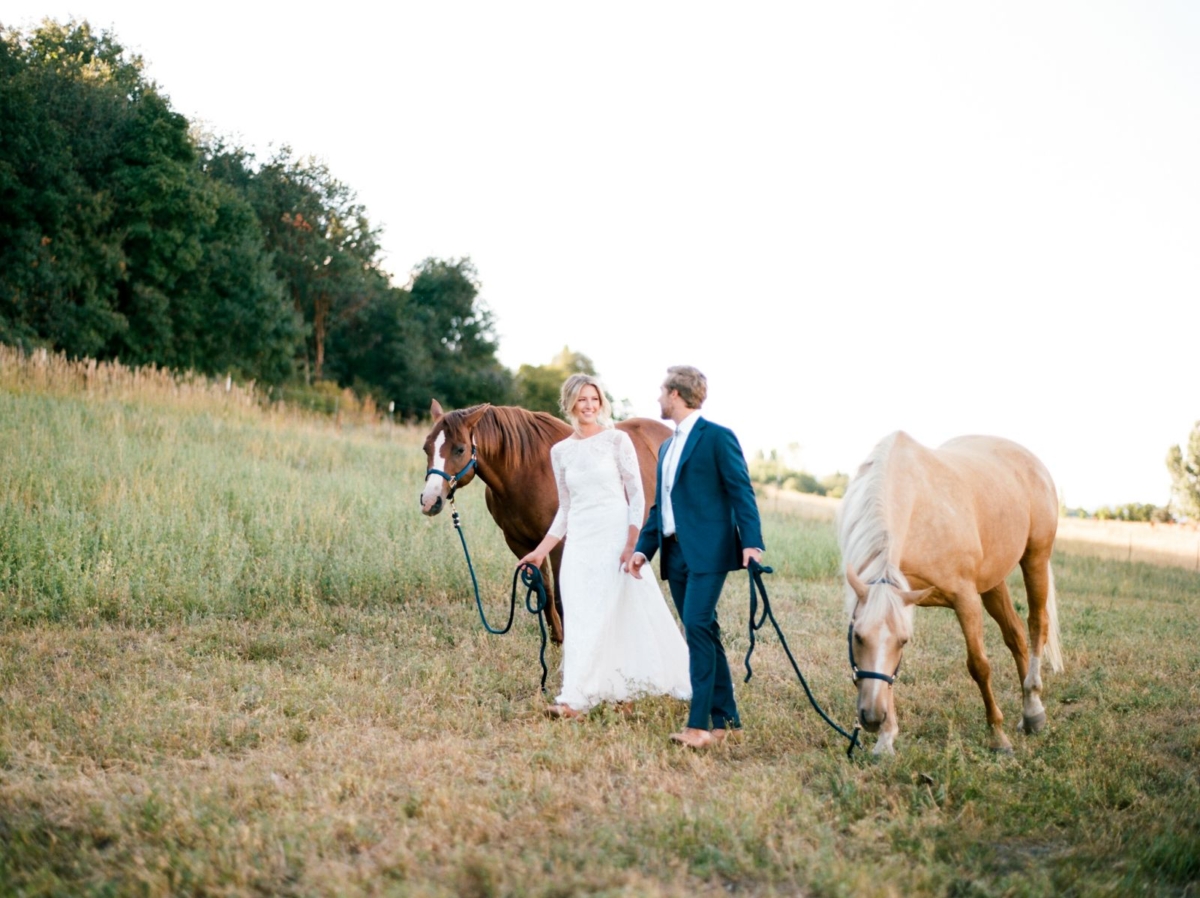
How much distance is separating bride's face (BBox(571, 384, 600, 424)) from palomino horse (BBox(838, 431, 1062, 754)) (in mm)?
1583

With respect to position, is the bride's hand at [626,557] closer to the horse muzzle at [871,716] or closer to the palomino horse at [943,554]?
the palomino horse at [943,554]

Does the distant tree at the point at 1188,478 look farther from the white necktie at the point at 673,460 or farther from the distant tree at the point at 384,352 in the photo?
the white necktie at the point at 673,460

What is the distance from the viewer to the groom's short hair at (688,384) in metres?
4.67

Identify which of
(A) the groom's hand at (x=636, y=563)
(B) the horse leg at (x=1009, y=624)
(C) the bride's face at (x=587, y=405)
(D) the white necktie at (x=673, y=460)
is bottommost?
(B) the horse leg at (x=1009, y=624)

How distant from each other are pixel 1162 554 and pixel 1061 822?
21.3 meters

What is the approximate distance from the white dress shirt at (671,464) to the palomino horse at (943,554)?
950 mm

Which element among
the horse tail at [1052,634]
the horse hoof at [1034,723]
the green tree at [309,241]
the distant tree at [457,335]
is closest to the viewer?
the horse hoof at [1034,723]

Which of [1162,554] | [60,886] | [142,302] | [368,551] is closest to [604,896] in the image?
[60,886]

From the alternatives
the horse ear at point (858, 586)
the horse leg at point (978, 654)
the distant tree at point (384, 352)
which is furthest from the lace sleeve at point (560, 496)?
the distant tree at point (384, 352)

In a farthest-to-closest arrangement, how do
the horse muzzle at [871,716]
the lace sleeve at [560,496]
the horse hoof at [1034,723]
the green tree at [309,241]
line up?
the green tree at [309,241]
the lace sleeve at [560,496]
the horse hoof at [1034,723]
the horse muzzle at [871,716]

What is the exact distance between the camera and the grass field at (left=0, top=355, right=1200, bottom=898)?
120 inches

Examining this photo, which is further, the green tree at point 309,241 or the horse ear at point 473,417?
the green tree at point 309,241

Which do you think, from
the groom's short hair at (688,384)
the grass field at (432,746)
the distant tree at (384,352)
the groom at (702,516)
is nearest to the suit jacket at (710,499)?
the groom at (702,516)

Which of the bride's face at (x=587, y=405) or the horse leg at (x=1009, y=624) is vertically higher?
the bride's face at (x=587, y=405)
